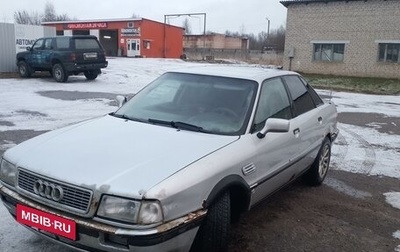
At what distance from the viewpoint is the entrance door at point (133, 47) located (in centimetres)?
A: 4381

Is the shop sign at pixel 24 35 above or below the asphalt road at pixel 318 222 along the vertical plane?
above

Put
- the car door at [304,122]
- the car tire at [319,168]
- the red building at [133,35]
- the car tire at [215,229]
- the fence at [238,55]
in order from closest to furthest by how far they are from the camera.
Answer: the car tire at [215,229]
the car door at [304,122]
the car tire at [319,168]
the red building at [133,35]
the fence at [238,55]

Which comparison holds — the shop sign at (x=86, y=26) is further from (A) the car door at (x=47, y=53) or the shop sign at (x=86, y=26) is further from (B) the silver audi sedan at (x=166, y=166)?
(B) the silver audi sedan at (x=166, y=166)

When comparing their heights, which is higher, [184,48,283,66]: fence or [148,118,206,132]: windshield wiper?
[184,48,283,66]: fence

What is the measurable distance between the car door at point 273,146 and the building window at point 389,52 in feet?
81.7

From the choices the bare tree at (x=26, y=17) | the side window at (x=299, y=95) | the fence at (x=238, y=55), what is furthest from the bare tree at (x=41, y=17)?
the side window at (x=299, y=95)

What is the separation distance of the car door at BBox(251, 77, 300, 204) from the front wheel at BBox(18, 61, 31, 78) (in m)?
15.7

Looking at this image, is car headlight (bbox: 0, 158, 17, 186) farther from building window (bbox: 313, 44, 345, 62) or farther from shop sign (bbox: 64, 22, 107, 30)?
shop sign (bbox: 64, 22, 107, 30)

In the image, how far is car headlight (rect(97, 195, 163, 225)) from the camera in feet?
7.97

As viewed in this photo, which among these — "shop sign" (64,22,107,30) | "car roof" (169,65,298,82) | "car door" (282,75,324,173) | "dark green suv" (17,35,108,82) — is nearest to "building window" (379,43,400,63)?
"dark green suv" (17,35,108,82)

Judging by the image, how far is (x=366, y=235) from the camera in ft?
12.5

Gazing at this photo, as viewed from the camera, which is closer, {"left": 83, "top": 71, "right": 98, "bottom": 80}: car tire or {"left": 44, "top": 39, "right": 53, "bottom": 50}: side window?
{"left": 44, "top": 39, "right": 53, "bottom": 50}: side window

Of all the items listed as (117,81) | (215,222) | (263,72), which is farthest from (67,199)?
(117,81)

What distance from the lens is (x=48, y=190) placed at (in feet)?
8.73
